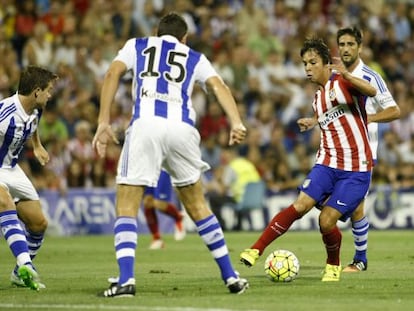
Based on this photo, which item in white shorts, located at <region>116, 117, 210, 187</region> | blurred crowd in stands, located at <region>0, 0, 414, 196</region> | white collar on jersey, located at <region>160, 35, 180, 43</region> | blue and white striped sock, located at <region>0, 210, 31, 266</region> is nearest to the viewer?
white shorts, located at <region>116, 117, 210, 187</region>

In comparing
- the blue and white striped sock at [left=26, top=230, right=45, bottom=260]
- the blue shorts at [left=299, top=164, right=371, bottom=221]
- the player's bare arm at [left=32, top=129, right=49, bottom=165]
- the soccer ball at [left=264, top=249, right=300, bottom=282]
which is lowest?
the soccer ball at [left=264, top=249, right=300, bottom=282]

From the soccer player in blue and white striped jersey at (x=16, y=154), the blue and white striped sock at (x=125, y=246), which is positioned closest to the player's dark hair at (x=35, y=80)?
the soccer player in blue and white striped jersey at (x=16, y=154)

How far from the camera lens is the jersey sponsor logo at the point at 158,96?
9273mm

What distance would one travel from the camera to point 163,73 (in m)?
9.31

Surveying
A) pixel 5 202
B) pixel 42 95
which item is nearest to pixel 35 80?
pixel 42 95

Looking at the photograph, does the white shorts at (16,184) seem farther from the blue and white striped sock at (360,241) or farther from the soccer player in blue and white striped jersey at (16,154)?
the blue and white striped sock at (360,241)

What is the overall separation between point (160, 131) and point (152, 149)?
16cm

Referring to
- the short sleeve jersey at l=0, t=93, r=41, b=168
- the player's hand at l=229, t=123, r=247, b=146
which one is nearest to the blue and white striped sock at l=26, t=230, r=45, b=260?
the short sleeve jersey at l=0, t=93, r=41, b=168

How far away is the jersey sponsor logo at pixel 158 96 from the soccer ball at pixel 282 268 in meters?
2.38

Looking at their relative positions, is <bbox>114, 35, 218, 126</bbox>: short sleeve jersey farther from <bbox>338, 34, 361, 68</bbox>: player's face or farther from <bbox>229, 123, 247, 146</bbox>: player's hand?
<bbox>338, 34, 361, 68</bbox>: player's face

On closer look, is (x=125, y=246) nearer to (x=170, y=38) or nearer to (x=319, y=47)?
(x=170, y=38)

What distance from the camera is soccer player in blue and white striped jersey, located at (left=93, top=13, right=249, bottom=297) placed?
9132 mm

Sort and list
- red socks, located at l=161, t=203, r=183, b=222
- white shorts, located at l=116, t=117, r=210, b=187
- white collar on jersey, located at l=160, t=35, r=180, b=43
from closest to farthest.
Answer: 1. white shorts, located at l=116, t=117, r=210, b=187
2. white collar on jersey, located at l=160, t=35, r=180, b=43
3. red socks, located at l=161, t=203, r=183, b=222

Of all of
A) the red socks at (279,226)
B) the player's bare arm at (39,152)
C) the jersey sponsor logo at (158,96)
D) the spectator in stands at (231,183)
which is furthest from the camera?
the spectator in stands at (231,183)
